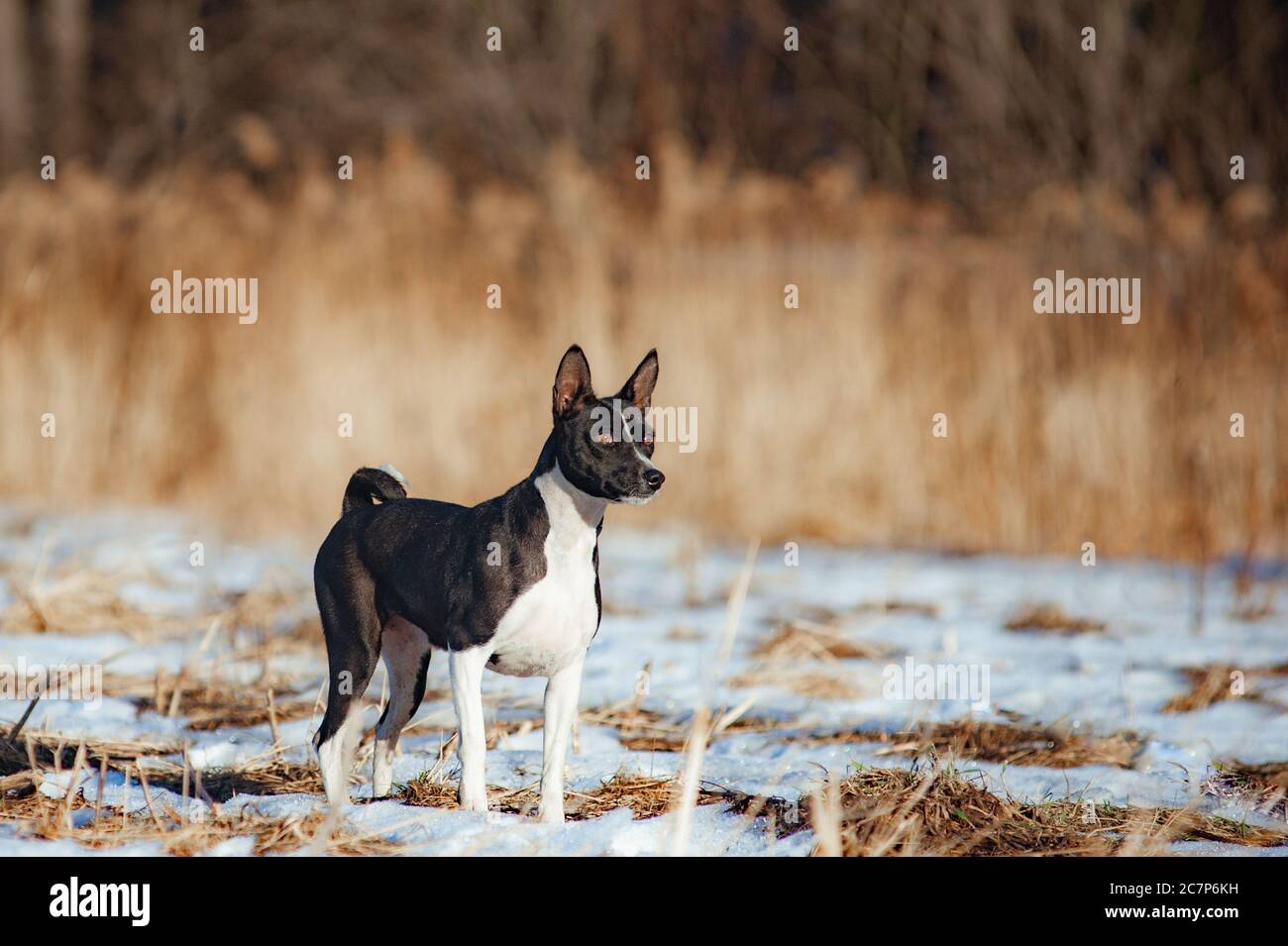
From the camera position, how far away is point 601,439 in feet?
9.25

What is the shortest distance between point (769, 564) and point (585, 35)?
26.1 ft

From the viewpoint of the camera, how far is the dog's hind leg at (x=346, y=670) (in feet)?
9.79

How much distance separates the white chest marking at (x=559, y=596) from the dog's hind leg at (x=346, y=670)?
32cm

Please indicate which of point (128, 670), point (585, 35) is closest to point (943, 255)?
point (128, 670)

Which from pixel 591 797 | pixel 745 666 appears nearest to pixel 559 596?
pixel 591 797

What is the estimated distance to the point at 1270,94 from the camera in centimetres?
981

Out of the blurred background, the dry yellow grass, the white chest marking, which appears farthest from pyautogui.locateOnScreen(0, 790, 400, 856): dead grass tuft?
the blurred background

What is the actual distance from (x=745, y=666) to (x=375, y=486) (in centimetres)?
184

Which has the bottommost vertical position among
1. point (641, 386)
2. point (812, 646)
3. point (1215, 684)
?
point (1215, 684)

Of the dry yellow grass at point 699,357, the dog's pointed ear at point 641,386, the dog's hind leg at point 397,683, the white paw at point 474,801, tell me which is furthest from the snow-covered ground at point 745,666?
the dog's pointed ear at point 641,386

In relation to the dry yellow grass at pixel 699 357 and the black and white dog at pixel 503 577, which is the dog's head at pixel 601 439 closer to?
the black and white dog at pixel 503 577

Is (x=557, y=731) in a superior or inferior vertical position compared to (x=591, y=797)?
superior

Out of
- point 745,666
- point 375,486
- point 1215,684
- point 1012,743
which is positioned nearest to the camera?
point 375,486

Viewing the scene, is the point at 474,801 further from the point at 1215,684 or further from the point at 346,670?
the point at 1215,684
